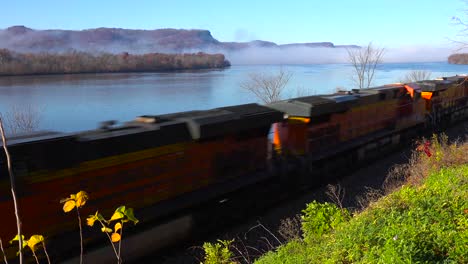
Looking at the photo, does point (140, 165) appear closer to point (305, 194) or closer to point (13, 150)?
point (13, 150)

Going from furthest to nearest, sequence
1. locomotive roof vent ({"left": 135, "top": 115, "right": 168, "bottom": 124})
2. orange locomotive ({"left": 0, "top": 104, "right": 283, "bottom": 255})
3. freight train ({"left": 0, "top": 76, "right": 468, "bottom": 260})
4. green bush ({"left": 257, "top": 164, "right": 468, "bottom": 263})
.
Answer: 1. locomotive roof vent ({"left": 135, "top": 115, "right": 168, "bottom": 124})
2. freight train ({"left": 0, "top": 76, "right": 468, "bottom": 260})
3. orange locomotive ({"left": 0, "top": 104, "right": 283, "bottom": 255})
4. green bush ({"left": 257, "top": 164, "right": 468, "bottom": 263})

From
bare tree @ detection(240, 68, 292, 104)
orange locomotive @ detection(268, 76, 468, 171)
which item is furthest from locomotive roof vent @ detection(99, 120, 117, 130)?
bare tree @ detection(240, 68, 292, 104)

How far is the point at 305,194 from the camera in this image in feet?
36.9

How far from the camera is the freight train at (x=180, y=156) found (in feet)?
19.2

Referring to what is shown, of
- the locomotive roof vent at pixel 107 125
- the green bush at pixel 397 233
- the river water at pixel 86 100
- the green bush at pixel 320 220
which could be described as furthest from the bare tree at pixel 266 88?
the green bush at pixel 397 233

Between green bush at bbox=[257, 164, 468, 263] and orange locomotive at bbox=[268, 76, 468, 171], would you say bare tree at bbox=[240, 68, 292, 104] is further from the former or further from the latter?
green bush at bbox=[257, 164, 468, 263]

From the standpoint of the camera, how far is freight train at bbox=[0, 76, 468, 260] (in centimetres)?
587

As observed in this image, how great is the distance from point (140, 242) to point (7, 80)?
4147cm

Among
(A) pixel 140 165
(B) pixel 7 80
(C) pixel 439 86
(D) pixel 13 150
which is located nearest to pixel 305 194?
(A) pixel 140 165

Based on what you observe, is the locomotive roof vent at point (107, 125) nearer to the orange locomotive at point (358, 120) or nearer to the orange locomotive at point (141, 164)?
the orange locomotive at point (141, 164)

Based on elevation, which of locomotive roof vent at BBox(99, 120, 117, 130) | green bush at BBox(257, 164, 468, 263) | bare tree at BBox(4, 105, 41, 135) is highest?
locomotive roof vent at BBox(99, 120, 117, 130)

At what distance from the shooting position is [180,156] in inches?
316

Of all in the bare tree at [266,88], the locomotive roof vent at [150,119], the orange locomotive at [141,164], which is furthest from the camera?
the bare tree at [266,88]

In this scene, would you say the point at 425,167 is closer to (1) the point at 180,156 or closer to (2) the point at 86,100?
(1) the point at 180,156
